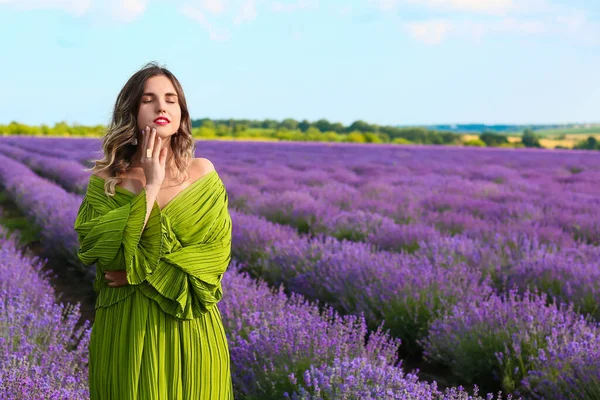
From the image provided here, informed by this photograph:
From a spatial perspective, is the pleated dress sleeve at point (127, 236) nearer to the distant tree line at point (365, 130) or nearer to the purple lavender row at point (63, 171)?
the purple lavender row at point (63, 171)

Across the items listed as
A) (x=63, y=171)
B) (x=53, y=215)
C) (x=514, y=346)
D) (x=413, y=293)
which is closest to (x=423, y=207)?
(x=413, y=293)

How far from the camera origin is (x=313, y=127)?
6312 cm

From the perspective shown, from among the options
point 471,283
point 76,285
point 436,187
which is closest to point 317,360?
point 471,283

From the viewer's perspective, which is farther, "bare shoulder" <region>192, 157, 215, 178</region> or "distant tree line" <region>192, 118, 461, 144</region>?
"distant tree line" <region>192, 118, 461, 144</region>

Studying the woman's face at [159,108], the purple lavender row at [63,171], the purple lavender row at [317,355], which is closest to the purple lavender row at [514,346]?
the purple lavender row at [317,355]

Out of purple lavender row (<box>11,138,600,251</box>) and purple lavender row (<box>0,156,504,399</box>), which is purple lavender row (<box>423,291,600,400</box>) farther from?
purple lavender row (<box>11,138,600,251</box>)

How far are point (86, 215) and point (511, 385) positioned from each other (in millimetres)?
2267

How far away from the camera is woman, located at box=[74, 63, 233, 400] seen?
148 centimetres

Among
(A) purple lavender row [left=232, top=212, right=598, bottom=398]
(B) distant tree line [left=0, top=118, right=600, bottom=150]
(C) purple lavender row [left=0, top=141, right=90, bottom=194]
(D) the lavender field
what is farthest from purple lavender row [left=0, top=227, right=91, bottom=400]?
(B) distant tree line [left=0, top=118, right=600, bottom=150]

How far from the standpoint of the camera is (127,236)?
1442 mm

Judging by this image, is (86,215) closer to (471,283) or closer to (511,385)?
(511,385)

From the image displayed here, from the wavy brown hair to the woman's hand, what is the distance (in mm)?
208

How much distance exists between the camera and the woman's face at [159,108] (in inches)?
60.6

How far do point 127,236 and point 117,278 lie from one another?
0.45ft
